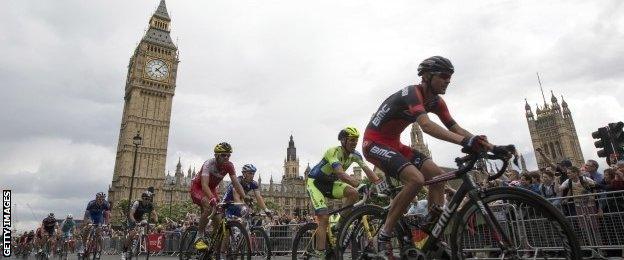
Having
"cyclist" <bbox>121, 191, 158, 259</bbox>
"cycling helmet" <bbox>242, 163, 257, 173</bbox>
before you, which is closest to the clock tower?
"cyclist" <bbox>121, 191, 158, 259</bbox>

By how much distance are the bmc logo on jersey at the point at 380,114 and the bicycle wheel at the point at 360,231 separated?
1.09 metres

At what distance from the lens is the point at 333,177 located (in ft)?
21.8

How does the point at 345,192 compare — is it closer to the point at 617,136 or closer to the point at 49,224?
the point at 617,136

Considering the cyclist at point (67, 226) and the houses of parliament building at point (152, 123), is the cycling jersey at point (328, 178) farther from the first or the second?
the houses of parliament building at point (152, 123)

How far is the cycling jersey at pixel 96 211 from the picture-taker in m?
12.1

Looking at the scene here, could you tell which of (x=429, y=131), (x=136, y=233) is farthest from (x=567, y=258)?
(x=136, y=233)

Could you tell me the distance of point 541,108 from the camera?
12750 centimetres

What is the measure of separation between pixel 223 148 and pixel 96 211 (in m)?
7.27

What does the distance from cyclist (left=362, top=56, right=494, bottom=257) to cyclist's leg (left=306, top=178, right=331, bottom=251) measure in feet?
4.70

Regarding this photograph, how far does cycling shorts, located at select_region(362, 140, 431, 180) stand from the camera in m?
4.38

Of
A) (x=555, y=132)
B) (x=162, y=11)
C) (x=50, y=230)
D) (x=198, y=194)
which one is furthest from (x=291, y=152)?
(x=198, y=194)

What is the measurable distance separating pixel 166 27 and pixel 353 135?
117 metres

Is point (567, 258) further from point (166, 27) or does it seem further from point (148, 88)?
point (166, 27)

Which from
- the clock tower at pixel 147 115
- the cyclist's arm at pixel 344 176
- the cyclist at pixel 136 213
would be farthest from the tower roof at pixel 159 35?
the cyclist's arm at pixel 344 176
